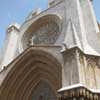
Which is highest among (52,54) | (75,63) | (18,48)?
(18,48)

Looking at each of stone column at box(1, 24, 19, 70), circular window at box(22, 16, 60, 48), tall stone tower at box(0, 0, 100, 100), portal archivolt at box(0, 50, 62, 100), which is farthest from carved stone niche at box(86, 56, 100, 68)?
stone column at box(1, 24, 19, 70)

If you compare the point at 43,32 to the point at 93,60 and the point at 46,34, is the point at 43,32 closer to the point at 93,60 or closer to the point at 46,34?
the point at 46,34

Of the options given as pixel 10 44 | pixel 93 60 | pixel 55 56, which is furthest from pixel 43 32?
pixel 93 60

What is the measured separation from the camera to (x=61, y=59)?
7938mm

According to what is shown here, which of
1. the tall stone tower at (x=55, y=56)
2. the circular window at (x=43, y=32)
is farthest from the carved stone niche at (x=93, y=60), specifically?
the circular window at (x=43, y=32)

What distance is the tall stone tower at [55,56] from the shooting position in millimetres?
7004

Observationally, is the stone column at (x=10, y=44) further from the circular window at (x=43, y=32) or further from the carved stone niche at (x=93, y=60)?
the carved stone niche at (x=93, y=60)

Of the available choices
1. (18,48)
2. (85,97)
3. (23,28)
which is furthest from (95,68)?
(23,28)

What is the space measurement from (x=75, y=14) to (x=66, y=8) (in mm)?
1092

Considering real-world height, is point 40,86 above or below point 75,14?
below

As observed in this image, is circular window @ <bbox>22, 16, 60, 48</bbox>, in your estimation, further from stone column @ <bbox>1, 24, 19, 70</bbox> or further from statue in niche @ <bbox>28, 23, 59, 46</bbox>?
stone column @ <bbox>1, 24, 19, 70</bbox>

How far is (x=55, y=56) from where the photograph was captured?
27.1ft

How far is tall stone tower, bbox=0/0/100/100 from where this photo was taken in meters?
7.00

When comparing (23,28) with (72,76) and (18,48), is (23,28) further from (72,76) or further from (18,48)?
(72,76)
